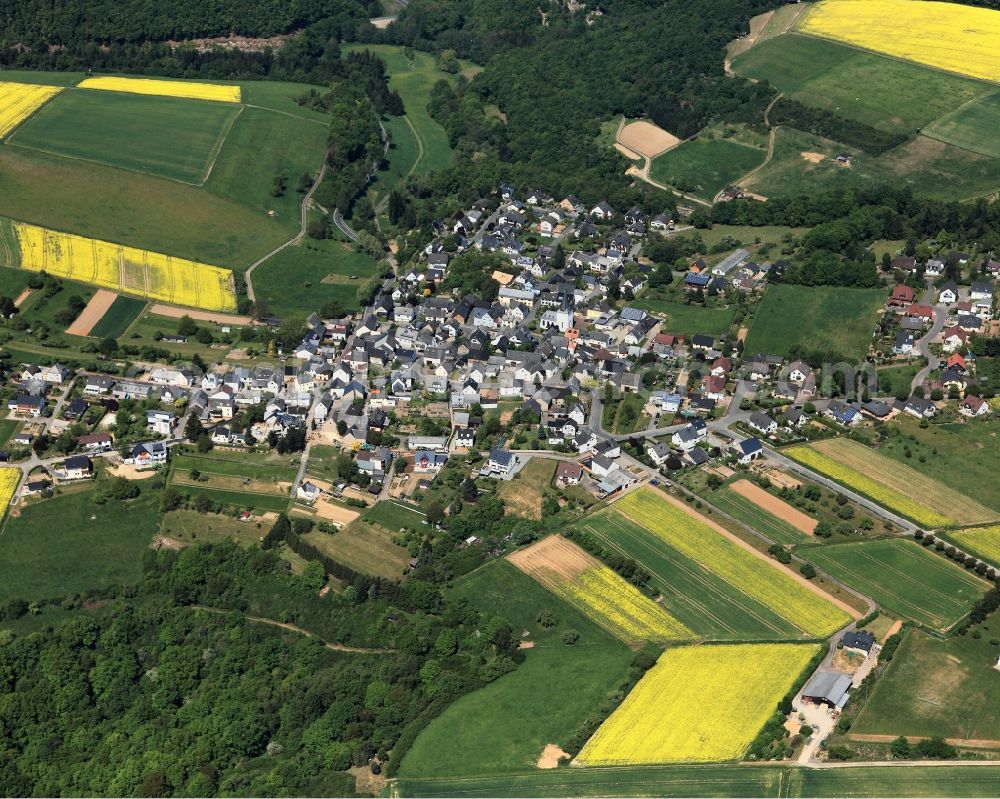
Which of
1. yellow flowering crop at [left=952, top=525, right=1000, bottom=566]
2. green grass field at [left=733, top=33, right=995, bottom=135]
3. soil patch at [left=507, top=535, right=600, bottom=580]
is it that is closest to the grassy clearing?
soil patch at [left=507, top=535, right=600, bottom=580]

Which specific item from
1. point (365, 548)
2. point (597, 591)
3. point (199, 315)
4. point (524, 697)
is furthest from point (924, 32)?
point (524, 697)

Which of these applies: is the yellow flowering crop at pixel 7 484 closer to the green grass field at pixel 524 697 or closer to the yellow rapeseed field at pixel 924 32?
the green grass field at pixel 524 697

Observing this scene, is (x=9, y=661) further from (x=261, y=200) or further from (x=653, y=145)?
(x=653, y=145)

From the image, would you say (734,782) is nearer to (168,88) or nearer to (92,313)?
(92,313)

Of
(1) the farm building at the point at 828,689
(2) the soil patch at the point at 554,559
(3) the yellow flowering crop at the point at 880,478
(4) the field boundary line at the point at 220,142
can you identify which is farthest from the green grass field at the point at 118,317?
(1) the farm building at the point at 828,689

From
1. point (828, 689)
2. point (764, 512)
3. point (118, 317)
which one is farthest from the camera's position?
point (118, 317)

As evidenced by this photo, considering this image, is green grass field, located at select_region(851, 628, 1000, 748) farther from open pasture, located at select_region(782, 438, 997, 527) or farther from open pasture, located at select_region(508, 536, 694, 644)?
open pasture, located at select_region(782, 438, 997, 527)
